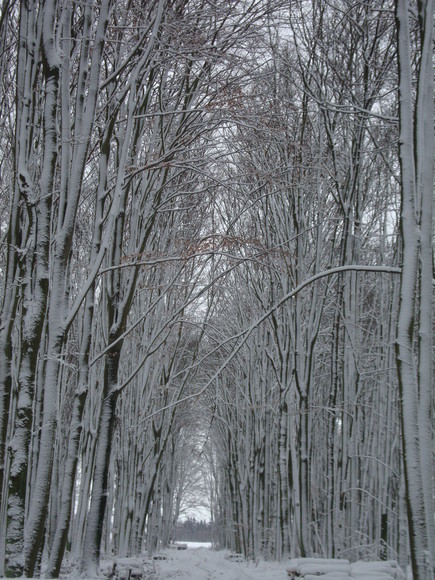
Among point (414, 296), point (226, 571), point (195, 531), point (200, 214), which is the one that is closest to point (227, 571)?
point (226, 571)

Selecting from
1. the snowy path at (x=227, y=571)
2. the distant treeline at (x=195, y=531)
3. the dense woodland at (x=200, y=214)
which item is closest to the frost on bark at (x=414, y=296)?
the dense woodland at (x=200, y=214)

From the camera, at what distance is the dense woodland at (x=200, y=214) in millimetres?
5430

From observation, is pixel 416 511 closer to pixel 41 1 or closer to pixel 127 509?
pixel 41 1

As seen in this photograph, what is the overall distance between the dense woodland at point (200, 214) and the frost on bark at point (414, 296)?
2 centimetres

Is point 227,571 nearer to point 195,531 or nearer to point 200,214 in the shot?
point 200,214

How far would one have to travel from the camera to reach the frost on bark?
444cm

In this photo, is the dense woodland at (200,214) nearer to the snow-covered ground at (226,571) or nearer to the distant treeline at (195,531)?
the snow-covered ground at (226,571)

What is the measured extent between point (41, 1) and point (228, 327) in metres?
12.7

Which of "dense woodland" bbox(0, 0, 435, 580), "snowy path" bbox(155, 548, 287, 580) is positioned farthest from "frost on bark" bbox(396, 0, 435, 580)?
"snowy path" bbox(155, 548, 287, 580)

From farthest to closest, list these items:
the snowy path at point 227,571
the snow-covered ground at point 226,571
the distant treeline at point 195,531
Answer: the distant treeline at point 195,531 < the snow-covered ground at point 226,571 < the snowy path at point 227,571

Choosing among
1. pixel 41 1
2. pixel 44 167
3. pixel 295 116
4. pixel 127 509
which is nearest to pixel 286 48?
pixel 295 116

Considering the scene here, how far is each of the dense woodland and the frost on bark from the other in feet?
0.05

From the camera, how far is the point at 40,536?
5.62 metres

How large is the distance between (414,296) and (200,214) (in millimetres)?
9375
